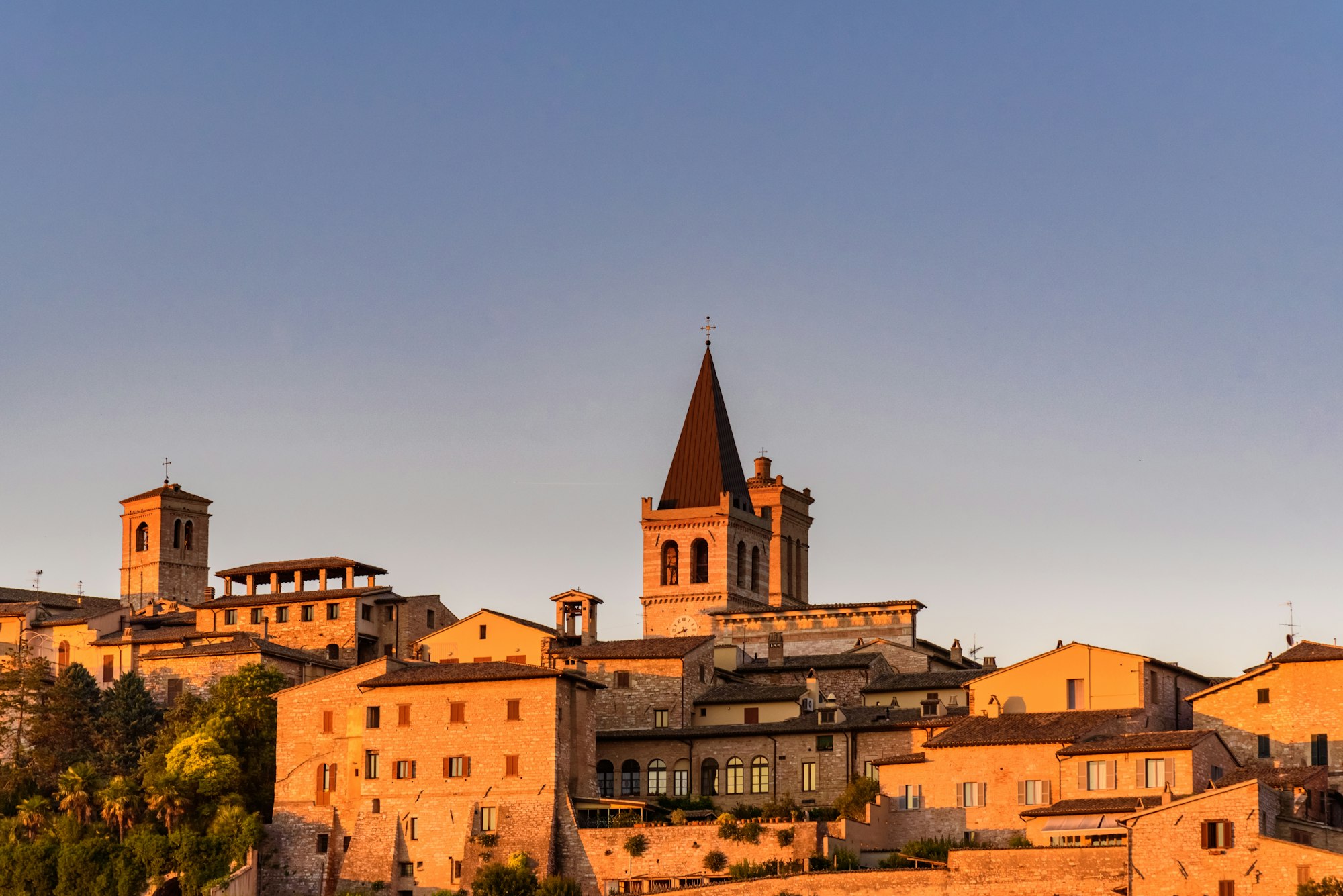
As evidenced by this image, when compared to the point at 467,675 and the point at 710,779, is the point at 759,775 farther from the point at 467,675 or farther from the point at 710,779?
the point at 467,675

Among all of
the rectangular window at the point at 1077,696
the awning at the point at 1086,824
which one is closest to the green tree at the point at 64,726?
the rectangular window at the point at 1077,696

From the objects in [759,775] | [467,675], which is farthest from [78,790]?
[759,775]

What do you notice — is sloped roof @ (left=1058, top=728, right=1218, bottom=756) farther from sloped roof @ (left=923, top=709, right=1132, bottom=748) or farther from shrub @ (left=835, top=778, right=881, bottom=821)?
shrub @ (left=835, top=778, right=881, bottom=821)

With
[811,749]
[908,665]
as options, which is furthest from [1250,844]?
[908,665]

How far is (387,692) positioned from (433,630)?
16576 millimetres

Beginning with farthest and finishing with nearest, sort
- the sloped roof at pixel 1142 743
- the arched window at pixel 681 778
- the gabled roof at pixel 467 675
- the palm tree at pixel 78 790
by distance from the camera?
the palm tree at pixel 78 790, the arched window at pixel 681 778, the gabled roof at pixel 467 675, the sloped roof at pixel 1142 743

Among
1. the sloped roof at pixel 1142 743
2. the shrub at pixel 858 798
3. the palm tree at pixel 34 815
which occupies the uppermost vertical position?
the sloped roof at pixel 1142 743

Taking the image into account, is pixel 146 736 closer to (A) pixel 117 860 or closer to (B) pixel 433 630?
(A) pixel 117 860

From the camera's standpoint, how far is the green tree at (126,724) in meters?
73.7

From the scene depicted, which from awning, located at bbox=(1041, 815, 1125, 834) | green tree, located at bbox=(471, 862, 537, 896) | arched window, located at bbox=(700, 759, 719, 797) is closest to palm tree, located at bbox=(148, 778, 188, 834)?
green tree, located at bbox=(471, 862, 537, 896)

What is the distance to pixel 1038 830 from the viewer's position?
60.9m

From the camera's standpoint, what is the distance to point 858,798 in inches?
2569

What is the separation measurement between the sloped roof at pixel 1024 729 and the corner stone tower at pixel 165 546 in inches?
1803

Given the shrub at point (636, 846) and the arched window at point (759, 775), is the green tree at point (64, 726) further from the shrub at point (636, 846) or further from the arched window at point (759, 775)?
the arched window at point (759, 775)
